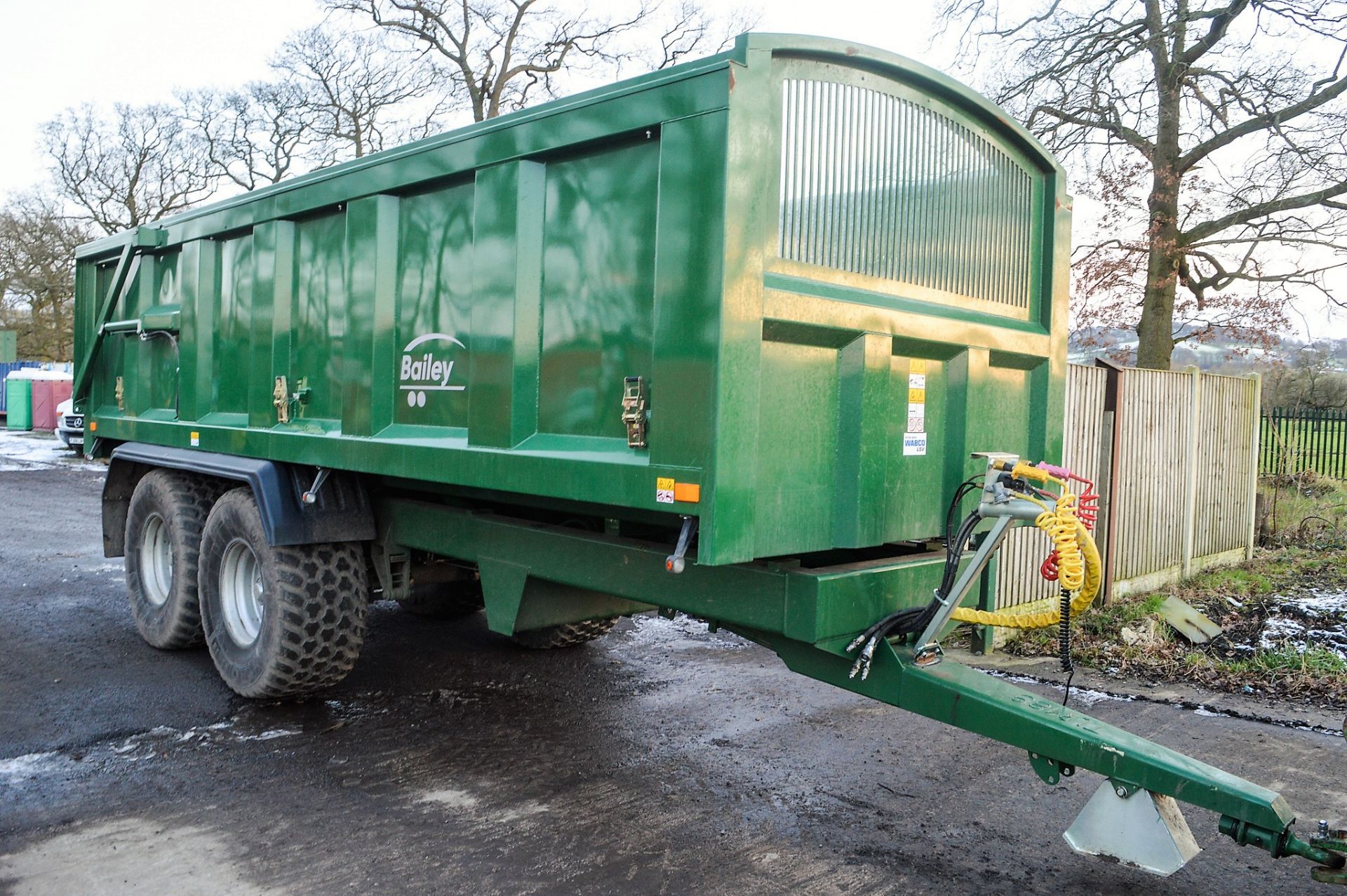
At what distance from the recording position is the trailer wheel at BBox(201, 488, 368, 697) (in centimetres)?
525

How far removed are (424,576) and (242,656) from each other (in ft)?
3.38

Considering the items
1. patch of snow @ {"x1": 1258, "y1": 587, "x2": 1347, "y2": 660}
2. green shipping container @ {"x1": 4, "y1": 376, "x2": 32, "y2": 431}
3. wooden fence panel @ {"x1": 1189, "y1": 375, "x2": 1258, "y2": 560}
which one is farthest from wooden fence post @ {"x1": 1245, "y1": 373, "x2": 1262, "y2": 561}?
green shipping container @ {"x1": 4, "y1": 376, "x2": 32, "y2": 431}

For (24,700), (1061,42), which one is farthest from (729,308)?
(1061,42)

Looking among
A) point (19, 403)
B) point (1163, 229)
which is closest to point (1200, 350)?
point (1163, 229)

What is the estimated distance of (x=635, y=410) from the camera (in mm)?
3396

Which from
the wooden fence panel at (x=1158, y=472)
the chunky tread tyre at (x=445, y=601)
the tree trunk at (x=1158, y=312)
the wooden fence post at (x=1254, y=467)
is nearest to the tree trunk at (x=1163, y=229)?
the tree trunk at (x=1158, y=312)

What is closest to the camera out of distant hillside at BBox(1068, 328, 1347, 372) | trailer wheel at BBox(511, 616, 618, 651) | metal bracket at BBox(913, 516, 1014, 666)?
metal bracket at BBox(913, 516, 1014, 666)

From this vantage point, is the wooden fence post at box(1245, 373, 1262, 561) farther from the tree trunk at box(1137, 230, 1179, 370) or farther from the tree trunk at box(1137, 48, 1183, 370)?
the tree trunk at box(1137, 230, 1179, 370)

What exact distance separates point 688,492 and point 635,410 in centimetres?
39

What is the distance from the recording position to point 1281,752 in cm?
502

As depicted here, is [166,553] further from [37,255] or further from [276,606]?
[37,255]

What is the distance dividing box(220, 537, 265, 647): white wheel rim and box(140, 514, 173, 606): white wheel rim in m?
1.20

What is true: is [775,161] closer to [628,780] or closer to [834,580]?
[834,580]

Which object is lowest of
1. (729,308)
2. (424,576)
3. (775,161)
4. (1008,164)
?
(424,576)
